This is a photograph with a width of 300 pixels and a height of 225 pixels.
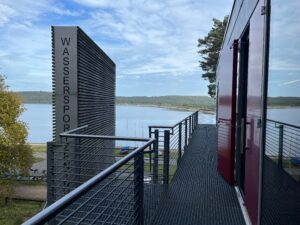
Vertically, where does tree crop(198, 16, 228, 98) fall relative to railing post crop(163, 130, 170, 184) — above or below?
above

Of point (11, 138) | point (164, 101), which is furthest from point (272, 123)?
point (164, 101)

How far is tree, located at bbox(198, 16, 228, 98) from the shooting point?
55.5ft

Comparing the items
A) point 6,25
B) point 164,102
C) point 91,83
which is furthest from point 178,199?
point 6,25

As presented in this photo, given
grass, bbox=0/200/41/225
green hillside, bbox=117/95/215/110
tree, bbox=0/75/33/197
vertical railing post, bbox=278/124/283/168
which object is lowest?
grass, bbox=0/200/41/225

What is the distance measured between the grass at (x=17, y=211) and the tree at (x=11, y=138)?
753mm

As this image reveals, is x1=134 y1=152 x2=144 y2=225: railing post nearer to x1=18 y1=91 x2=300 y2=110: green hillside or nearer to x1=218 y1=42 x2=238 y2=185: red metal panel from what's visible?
x1=218 y1=42 x2=238 y2=185: red metal panel

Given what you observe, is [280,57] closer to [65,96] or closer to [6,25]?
[65,96]

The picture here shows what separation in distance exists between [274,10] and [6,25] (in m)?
22.7

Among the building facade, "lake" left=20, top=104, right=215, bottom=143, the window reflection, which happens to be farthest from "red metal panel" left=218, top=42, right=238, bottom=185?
"lake" left=20, top=104, right=215, bottom=143

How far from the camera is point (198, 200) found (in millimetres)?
3027

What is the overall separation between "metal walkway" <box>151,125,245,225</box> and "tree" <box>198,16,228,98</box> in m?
13.4

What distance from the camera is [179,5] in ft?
38.4

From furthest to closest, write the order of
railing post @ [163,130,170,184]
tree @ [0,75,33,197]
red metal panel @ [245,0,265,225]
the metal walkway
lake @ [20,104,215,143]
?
1. tree @ [0,75,33,197]
2. lake @ [20,104,215,143]
3. railing post @ [163,130,170,184]
4. the metal walkway
5. red metal panel @ [245,0,265,225]

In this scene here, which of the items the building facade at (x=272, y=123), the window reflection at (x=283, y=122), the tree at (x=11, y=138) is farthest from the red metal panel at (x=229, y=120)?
the tree at (x=11, y=138)
